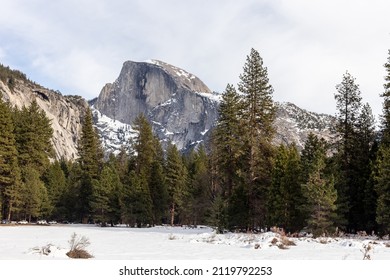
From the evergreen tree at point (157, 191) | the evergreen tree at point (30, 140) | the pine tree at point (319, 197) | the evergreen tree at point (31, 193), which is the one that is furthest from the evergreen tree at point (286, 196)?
the evergreen tree at point (30, 140)

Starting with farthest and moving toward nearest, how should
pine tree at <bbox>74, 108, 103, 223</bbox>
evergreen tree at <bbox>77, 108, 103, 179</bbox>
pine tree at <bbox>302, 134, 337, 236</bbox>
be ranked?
1. evergreen tree at <bbox>77, 108, 103, 179</bbox>
2. pine tree at <bbox>74, 108, 103, 223</bbox>
3. pine tree at <bbox>302, 134, 337, 236</bbox>

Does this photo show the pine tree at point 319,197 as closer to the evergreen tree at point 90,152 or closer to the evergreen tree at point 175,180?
the evergreen tree at point 175,180

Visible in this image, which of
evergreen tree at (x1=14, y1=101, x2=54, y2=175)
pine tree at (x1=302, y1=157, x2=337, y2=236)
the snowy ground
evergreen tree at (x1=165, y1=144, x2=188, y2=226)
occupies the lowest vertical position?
the snowy ground

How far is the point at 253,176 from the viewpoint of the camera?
33094mm

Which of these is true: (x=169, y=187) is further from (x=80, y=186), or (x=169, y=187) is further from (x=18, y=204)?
(x=18, y=204)

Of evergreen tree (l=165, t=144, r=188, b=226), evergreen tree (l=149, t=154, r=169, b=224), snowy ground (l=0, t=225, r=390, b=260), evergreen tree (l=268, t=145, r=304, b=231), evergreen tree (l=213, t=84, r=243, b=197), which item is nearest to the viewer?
snowy ground (l=0, t=225, r=390, b=260)

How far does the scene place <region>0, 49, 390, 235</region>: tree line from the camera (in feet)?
93.3

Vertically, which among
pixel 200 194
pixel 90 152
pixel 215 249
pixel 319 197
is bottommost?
pixel 215 249

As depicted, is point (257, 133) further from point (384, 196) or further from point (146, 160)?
point (146, 160)

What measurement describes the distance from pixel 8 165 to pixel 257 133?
94.9 ft

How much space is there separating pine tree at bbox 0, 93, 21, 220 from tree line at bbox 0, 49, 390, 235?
0.39 feet

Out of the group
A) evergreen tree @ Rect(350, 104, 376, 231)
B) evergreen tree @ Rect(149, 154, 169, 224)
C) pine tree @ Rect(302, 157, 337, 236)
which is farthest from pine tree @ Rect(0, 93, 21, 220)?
evergreen tree @ Rect(350, 104, 376, 231)

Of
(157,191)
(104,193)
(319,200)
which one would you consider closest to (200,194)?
(157,191)

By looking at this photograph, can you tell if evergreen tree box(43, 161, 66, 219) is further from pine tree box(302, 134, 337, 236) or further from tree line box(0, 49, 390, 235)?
pine tree box(302, 134, 337, 236)
